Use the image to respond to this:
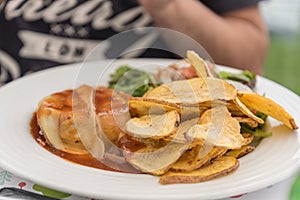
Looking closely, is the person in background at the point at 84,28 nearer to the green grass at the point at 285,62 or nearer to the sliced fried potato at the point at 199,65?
the sliced fried potato at the point at 199,65

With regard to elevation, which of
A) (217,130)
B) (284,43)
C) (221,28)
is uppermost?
(217,130)

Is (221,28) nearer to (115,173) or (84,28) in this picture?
(84,28)

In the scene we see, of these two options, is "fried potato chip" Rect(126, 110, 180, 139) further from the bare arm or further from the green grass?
the green grass

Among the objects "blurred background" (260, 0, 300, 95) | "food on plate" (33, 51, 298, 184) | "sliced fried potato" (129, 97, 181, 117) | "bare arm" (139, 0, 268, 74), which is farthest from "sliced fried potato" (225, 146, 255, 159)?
"blurred background" (260, 0, 300, 95)

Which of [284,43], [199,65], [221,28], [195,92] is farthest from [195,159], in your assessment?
[284,43]

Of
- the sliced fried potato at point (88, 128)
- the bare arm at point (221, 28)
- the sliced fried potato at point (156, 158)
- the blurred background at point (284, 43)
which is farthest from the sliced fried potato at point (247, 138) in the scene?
the blurred background at point (284, 43)

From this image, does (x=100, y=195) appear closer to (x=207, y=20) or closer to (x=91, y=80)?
(x=91, y=80)
